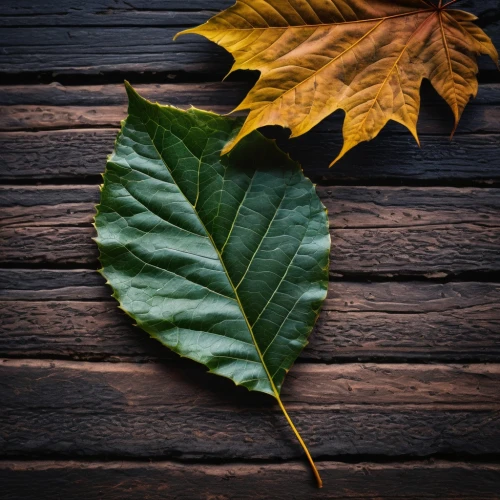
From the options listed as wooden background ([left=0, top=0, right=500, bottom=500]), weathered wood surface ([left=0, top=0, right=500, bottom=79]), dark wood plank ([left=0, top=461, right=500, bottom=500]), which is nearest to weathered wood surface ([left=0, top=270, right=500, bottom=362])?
wooden background ([left=0, top=0, right=500, bottom=500])

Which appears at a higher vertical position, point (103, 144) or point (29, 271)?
point (103, 144)

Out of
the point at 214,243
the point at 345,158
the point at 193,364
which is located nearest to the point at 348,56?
the point at 345,158

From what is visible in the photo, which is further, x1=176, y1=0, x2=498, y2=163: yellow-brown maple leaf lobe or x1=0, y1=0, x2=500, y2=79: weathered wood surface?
x1=0, y1=0, x2=500, y2=79: weathered wood surface

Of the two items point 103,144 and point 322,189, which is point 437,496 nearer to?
point 322,189

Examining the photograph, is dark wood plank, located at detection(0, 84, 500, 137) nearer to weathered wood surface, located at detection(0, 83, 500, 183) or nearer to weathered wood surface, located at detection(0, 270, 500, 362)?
weathered wood surface, located at detection(0, 83, 500, 183)

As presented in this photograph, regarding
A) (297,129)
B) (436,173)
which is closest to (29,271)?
(297,129)

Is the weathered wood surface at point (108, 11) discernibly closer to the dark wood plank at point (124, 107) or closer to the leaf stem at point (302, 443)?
the dark wood plank at point (124, 107)

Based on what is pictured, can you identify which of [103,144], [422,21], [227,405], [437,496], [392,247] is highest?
[422,21]

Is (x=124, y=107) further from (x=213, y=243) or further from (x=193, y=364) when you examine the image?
(x=193, y=364)
